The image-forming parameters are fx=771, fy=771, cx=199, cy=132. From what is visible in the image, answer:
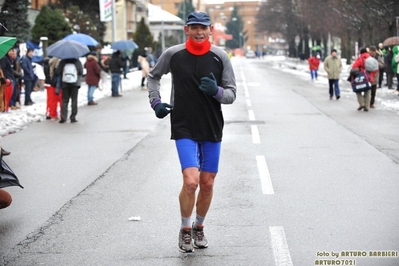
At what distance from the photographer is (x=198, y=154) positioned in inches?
248

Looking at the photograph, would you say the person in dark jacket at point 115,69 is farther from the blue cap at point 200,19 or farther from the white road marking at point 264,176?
the blue cap at point 200,19

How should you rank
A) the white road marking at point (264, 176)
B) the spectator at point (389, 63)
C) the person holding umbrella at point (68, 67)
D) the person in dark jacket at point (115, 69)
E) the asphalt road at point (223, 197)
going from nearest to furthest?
the asphalt road at point (223, 197), the white road marking at point (264, 176), the person holding umbrella at point (68, 67), the person in dark jacket at point (115, 69), the spectator at point (389, 63)

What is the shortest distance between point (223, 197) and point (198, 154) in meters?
2.48

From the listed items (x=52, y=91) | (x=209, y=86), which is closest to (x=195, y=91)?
(x=209, y=86)

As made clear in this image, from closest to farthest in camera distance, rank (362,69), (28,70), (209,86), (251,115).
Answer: (209,86) → (251,115) → (362,69) → (28,70)

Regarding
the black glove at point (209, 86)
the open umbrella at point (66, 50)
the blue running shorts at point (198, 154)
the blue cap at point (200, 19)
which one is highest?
the blue cap at point (200, 19)

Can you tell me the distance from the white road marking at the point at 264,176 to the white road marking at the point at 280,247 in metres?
1.94

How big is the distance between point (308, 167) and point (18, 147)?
5776 millimetres

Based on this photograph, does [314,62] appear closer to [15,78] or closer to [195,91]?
[15,78]

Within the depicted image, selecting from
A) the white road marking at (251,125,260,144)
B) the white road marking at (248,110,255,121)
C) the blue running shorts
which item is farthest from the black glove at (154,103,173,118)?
the white road marking at (248,110,255,121)

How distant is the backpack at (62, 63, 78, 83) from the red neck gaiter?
1201 cm

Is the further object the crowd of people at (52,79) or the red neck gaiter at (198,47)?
the crowd of people at (52,79)

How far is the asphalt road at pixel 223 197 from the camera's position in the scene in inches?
247

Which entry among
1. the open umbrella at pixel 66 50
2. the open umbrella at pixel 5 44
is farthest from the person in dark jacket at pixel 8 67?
the open umbrella at pixel 5 44
